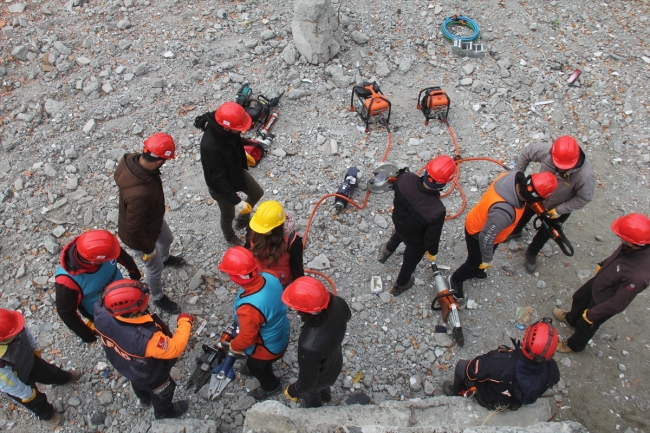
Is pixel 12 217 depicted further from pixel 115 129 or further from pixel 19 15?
pixel 19 15

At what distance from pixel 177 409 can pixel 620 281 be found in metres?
4.44

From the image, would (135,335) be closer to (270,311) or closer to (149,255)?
(270,311)

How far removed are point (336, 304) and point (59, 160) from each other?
18.6 ft

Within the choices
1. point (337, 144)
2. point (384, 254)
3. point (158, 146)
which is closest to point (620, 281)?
point (384, 254)

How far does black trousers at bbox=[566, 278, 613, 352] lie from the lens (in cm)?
440

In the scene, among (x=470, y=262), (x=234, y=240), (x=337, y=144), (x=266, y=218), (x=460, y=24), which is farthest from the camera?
(x=460, y=24)

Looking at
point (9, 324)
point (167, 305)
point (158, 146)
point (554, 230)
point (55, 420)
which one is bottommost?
point (55, 420)

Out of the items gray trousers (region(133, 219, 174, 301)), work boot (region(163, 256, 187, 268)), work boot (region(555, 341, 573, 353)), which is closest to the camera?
gray trousers (region(133, 219, 174, 301))

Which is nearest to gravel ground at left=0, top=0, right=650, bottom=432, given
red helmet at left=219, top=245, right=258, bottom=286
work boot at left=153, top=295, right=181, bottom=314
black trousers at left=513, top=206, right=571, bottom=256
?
work boot at left=153, top=295, right=181, bottom=314

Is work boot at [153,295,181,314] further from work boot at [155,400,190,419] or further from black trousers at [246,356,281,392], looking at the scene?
black trousers at [246,356,281,392]

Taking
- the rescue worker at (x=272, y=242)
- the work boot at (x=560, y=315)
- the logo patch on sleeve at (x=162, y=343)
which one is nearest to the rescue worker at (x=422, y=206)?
the rescue worker at (x=272, y=242)

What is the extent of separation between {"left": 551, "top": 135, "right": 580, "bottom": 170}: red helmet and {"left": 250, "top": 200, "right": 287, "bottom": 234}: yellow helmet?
3020 millimetres

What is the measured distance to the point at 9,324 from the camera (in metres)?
3.37

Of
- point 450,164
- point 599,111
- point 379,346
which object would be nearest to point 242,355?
point 379,346
